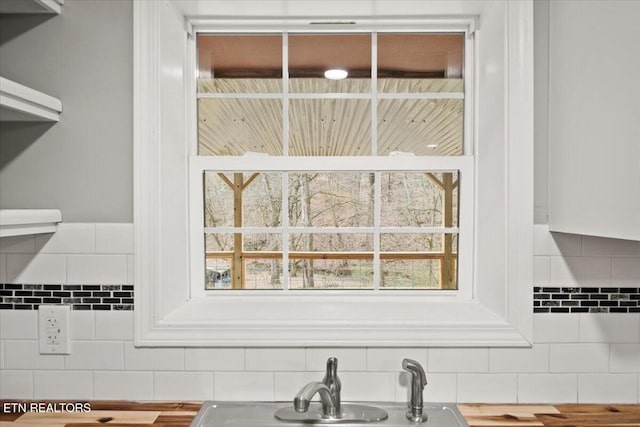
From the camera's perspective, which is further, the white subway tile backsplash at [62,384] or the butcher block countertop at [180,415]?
the white subway tile backsplash at [62,384]

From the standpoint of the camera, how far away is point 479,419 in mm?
1510

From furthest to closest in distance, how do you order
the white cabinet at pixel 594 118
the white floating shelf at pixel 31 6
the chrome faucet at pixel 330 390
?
the white floating shelf at pixel 31 6 → the chrome faucet at pixel 330 390 → the white cabinet at pixel 594 118

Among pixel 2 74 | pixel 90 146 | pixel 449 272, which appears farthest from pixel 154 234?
pixel 449 272

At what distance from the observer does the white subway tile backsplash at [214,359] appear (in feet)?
5.40

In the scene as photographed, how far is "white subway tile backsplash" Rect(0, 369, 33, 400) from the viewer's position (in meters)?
1.65

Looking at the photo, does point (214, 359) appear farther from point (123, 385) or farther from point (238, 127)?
point (238, 127)

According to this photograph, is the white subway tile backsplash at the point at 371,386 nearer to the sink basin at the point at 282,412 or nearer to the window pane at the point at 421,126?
the sink basin at the point at 282,412

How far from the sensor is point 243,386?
65.0 inches

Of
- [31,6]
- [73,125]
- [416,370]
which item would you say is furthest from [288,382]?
[31,6]

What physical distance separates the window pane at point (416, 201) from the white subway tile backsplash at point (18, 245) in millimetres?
1119

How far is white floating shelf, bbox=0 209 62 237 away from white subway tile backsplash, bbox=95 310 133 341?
0.29 meters

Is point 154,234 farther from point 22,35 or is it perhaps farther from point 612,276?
point 612,276

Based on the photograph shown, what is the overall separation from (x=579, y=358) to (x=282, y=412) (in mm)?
890

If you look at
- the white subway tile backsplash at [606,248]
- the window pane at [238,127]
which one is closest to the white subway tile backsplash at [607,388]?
the white subway tile backsplash at [606,248]
